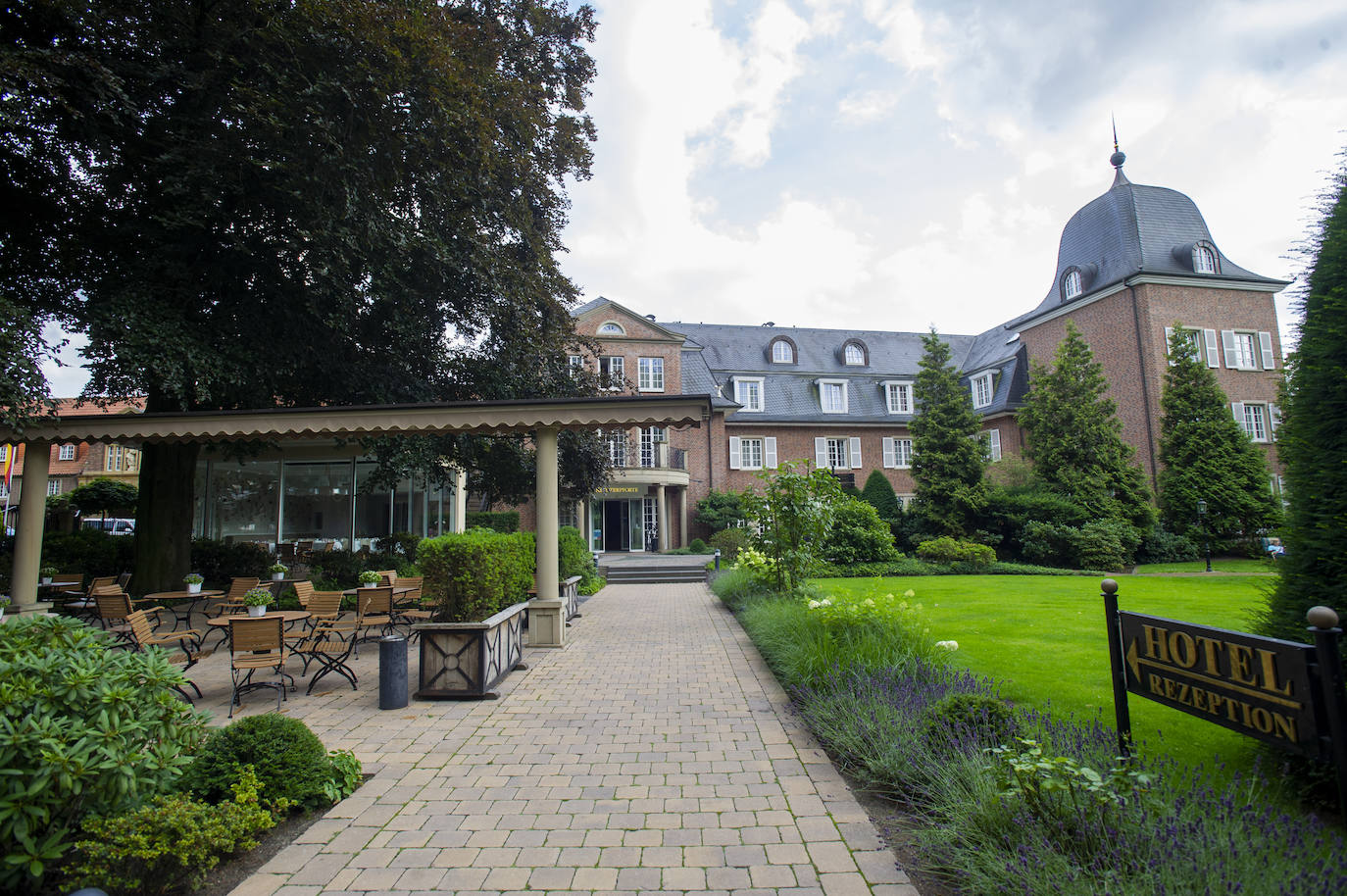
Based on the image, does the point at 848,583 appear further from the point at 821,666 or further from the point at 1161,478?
the point at 1161,478

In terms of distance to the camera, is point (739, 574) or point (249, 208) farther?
point (739, 574)

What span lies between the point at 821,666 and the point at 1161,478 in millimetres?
23207

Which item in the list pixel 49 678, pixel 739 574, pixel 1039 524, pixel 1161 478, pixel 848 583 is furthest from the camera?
pixel 1161 478

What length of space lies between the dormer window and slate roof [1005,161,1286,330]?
20 centimetres

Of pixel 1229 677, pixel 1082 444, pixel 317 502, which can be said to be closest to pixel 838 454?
pixel 1082 444

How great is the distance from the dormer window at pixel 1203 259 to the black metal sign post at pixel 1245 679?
31186mm

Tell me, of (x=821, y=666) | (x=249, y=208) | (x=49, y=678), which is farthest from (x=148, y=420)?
(x=821, y=666)

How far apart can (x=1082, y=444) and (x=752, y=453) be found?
46.5 ft

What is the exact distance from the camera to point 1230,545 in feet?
69.7

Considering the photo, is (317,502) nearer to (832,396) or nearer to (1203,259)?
(832,396)

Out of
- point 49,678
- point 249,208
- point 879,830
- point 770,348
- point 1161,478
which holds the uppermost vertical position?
point 770,348

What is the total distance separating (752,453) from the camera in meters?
31.8

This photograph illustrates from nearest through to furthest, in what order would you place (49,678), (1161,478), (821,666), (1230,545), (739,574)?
(49,678) < (821,666) < (739,574) < (1230,545) < (1161,478)

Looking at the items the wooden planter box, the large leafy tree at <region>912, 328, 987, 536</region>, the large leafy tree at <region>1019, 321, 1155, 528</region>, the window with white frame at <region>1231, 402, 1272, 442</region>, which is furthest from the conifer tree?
the wooden planter box
